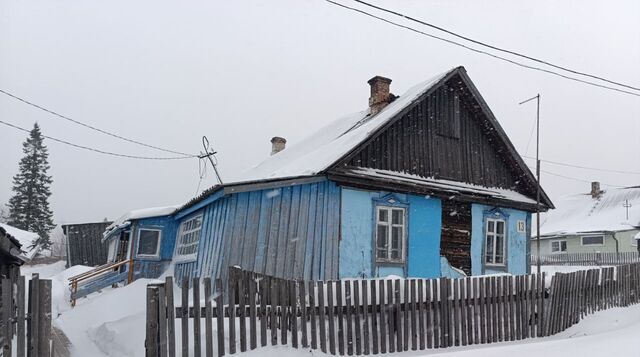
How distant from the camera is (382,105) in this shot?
15.5 meters

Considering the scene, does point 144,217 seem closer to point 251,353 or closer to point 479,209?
point 479,209

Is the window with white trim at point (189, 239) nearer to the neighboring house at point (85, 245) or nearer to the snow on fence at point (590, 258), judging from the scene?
the neighboring house at point (85, 245)

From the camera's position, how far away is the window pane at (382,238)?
38.5ft

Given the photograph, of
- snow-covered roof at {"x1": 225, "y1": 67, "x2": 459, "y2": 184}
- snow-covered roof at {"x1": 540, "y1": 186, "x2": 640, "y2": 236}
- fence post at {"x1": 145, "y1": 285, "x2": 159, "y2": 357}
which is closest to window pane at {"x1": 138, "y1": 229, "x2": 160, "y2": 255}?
snow-covered roof at {"x1": 225, "y1": 67, "x2": 459, "y2": 184}

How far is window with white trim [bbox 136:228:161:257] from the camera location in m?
19.6

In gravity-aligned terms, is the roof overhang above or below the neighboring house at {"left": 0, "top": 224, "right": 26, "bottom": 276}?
above

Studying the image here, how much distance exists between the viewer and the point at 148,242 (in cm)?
1983

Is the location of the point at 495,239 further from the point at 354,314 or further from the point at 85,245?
the point at 85,245

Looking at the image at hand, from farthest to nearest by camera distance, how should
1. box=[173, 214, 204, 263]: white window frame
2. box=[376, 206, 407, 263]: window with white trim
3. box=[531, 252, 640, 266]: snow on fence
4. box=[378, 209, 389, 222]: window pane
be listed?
1. box=[531, 252, 640, 266]: snow on fence
2. box=[173, 214, 204, 263]: white window frame
3. box=[378, 209, 389, 222]: window pane
4. box=[376, 206, 407, 263]: window with white trim

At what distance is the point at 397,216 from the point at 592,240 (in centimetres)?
3230

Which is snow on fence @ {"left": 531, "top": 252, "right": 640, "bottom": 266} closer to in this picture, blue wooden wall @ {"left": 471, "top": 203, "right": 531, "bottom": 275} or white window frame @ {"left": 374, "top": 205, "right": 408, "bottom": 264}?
blue wooden wall @ {"left": 471, "top": 203, "right": 531, "bottom": 275}

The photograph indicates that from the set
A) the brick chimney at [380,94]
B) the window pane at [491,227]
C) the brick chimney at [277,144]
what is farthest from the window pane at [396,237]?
the brick chimney at [277,144]

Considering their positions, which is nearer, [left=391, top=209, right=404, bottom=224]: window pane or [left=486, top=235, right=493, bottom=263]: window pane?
[left=391, top=209, right=404, bottom=224]: window pane

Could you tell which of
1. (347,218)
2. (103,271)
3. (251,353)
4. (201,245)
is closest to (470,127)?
(347,218)
